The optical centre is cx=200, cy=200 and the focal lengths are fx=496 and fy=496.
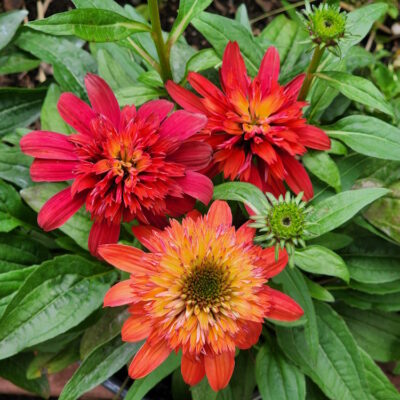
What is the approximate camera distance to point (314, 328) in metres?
0.83

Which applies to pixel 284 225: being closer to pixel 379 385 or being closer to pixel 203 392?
pixel 203 392

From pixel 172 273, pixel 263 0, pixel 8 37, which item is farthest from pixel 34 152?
pixel 263 0

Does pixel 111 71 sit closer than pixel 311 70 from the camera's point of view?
No

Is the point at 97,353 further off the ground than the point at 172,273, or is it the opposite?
the point at 172,273

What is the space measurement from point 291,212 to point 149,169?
0.68ft

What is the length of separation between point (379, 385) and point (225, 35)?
2.50ft

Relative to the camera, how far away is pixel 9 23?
3.64 ft

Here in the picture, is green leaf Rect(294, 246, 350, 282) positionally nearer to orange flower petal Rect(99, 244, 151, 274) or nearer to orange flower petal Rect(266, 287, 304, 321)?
orange flower petal Rect(266, 287, 304, 321)

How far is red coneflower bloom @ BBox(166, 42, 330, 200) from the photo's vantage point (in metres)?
0.76

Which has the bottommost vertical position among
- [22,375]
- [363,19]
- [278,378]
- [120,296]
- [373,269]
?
[22,375]

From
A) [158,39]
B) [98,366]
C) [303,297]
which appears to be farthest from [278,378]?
Result: [158,39]

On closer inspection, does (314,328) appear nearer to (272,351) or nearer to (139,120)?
(272,351)

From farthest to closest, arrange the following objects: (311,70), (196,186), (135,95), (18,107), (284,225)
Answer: (18,107) < (135,95) < (311,70) < (196,186) < (284,225)

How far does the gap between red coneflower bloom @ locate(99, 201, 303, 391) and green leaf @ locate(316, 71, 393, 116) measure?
32 centimetres
